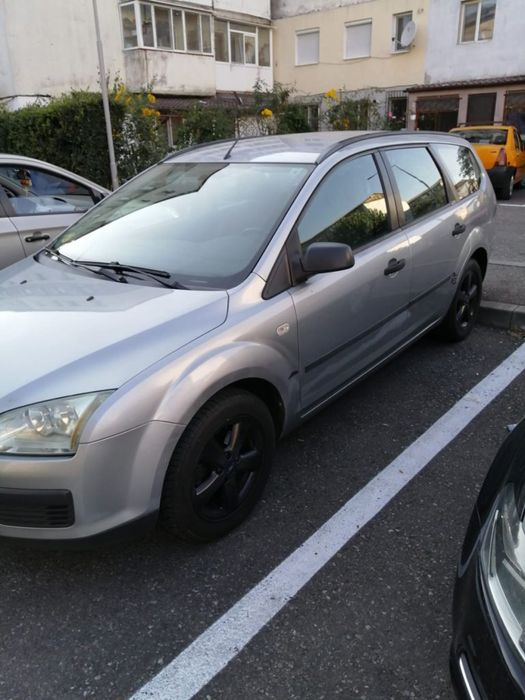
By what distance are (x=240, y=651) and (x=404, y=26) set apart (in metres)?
24.7

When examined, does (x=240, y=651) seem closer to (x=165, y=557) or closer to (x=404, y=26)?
(x=165, y=557)

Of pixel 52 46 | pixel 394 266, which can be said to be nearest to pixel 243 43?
pixel 52 46

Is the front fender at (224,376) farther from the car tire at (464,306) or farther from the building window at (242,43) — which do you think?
the building window at (242,43)

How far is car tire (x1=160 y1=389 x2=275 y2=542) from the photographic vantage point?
7.52 feet

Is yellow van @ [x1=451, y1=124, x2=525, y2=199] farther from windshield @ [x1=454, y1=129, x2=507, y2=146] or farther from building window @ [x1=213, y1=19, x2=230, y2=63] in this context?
building window @ [x1=213, y1=19, x2=230, y2=63]

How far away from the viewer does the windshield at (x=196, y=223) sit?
2.80 meters

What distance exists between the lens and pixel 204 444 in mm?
2348

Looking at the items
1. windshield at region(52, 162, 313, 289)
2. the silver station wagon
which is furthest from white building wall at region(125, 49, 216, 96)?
the silver station wagon

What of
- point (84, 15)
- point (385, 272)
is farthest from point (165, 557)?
point (84, 15)

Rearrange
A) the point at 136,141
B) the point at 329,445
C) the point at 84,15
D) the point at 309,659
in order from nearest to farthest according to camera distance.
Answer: the point at 309,659 → the point at 329,445 → the point at 136,141 → the point at 84,15

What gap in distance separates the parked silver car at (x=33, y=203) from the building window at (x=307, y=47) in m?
22.6

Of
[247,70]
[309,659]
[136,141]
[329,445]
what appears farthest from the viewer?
[247,70]

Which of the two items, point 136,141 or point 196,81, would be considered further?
point 196,81

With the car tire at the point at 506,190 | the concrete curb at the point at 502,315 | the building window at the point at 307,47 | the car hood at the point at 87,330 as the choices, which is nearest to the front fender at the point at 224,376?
the car hood at the point at 87,330
